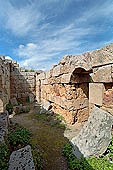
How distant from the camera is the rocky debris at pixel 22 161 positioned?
2041 mm

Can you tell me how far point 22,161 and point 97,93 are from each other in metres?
2.44

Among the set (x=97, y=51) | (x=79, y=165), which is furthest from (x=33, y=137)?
(x=97, y=51)

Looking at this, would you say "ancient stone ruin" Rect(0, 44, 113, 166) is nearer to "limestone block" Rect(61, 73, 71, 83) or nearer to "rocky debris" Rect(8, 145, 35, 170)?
"limestone block" Rect(61, 73, 71, 83)

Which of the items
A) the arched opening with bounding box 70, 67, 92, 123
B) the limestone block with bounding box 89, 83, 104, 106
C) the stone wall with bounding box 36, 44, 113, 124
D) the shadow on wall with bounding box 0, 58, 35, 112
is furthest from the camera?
the shadow on wall with bounding box 0, 58, 35, 112

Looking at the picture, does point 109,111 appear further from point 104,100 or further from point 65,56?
point 65,56

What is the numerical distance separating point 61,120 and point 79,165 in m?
3.16

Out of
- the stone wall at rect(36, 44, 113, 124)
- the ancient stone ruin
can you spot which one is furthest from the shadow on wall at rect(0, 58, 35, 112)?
the stone wall at rect(36, 44, 113, 124)

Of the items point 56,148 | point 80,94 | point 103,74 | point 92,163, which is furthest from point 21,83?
point 92,163

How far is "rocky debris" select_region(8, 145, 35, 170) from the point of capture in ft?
6.70

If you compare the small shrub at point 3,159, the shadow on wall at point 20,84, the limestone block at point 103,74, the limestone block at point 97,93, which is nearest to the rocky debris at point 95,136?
the limestone block at point 97,93

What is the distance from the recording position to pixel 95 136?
2.87m

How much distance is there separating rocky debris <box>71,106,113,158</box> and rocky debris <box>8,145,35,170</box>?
1226 millimetres

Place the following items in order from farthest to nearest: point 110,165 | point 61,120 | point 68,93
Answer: point 61,120
point 68,93
point 110,165

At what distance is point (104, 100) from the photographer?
10.6 feet
